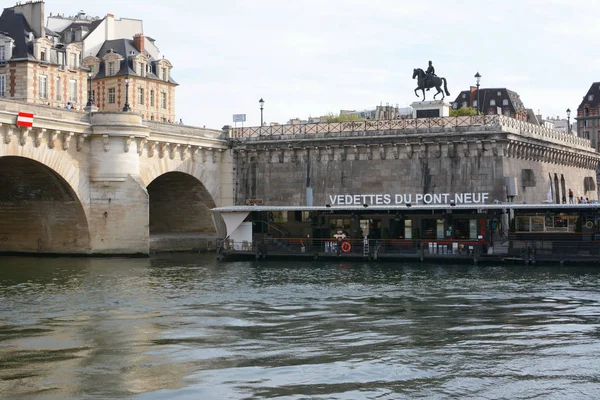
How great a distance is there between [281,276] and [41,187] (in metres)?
18.6

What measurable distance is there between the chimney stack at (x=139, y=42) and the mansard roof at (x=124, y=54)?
1.04 feet

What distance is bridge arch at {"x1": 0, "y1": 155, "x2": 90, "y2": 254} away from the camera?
180 feet

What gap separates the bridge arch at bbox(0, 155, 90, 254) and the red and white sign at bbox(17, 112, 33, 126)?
312 centimetres

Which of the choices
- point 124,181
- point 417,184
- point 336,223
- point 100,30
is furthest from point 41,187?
point 100,30

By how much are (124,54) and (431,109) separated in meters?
41.0

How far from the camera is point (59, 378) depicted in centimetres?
2145

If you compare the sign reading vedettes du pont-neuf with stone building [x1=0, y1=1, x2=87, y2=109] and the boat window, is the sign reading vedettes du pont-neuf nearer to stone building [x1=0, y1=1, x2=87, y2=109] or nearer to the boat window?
the boat window

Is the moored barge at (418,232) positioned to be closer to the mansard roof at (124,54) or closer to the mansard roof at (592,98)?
the mansard roof at (124,54)

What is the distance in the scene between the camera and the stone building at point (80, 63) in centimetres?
8450

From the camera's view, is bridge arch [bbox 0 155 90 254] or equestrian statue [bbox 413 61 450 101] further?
equestrian statue [bbox 413 61 450 101]

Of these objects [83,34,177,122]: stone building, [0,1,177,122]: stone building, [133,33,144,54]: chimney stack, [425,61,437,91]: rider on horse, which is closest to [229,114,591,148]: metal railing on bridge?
[425,61,437,91]: rider on horse

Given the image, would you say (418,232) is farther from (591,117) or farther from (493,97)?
(591,117)

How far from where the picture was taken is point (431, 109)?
65875 millimetres

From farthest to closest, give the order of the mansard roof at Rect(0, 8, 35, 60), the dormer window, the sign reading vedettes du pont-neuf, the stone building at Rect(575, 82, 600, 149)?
the stone building at Rect(575, 82, 600, 149), the dormer window, the mansard roof at Rect(0, 8, 35, 60), the sign reading vedettes du pont-neuf
